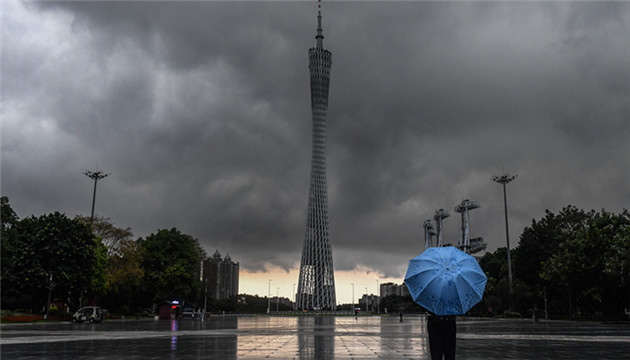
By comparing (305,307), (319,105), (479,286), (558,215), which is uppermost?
(319,105)

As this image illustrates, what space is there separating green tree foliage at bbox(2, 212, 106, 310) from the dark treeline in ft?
0.28

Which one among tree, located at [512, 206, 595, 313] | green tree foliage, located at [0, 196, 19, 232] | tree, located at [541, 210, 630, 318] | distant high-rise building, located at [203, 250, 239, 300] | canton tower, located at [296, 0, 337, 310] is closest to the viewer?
tree, located at [541, 210, 630, 318]

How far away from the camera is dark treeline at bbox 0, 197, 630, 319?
148 ft

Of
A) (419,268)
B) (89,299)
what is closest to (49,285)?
(89,299)

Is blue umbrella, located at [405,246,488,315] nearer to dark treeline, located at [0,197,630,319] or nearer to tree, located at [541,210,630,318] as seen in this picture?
dark treeline, located at [0,197,630,319]

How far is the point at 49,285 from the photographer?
4416cm

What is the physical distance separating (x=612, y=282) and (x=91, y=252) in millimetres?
49428

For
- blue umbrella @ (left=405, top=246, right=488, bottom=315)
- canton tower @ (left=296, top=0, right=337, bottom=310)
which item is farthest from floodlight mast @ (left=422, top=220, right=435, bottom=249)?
blue umbrella @ (left=405, top=246, right=488, bottom=315)

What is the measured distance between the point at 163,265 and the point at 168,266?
3.15ft

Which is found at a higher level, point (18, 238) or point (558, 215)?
A: point (558, 215)

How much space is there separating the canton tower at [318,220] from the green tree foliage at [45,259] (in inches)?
1861

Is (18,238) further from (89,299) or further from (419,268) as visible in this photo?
(419,268)

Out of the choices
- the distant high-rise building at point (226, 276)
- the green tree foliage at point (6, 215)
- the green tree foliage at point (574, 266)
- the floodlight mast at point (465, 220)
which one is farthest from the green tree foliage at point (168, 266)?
the distant high-rise building at point (226, 276)

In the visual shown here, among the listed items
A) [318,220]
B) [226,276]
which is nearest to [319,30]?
[318,220]
